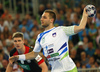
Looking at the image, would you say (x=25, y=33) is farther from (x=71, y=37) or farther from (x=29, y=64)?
(x=29, y=64)

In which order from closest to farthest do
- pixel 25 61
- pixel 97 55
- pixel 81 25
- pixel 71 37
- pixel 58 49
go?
pixel 81 25 < pixel 58 49 < pixel 25 61 < pixel 97 55 < pixel 71 37

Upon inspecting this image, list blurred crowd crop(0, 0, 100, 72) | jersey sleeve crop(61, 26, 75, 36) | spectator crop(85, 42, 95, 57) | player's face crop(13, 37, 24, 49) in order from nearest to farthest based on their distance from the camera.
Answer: jersey sleeve crop(61, 26, 75, 36) → player's face crop(13, 37, 24, 49) → blurred crowd crop(0, 0, 100, 72) → spectator crop(85, 42, 95, 57)

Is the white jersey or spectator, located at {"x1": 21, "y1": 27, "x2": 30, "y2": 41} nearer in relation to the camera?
the white jersey

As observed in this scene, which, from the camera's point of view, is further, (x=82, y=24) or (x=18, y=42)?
(x=18, y=42)

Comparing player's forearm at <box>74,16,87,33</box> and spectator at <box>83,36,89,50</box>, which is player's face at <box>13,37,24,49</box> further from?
spectator at <box>83,36,89,50</box>

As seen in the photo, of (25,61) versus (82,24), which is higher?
(82,24)

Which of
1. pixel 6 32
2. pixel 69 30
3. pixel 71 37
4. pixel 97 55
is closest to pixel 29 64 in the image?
pixel 69 30

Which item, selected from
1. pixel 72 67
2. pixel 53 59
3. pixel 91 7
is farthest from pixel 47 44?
pixel 91 7


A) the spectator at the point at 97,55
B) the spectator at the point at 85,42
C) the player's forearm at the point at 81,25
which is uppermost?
the player's forearm at the point at 81,25

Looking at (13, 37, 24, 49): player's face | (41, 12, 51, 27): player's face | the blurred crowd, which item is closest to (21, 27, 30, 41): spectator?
the blurred crowd

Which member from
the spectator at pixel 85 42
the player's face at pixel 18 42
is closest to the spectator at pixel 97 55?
the spectator at pixel 85 42

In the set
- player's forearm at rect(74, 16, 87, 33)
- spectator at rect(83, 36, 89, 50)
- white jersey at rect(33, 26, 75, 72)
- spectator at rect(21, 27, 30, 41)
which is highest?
player's forearm at rect(74, 16, 87, 33)

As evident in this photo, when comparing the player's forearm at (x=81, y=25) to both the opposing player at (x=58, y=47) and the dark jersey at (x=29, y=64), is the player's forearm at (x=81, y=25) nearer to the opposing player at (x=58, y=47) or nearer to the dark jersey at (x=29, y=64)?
the opposing player at (x=58, y=47)

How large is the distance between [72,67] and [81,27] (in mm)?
891
